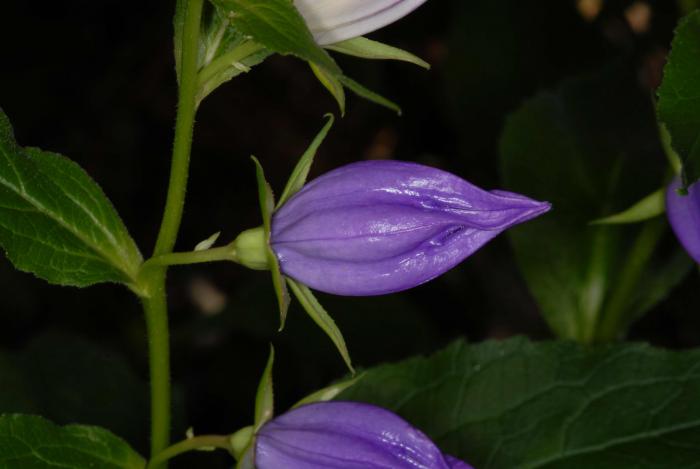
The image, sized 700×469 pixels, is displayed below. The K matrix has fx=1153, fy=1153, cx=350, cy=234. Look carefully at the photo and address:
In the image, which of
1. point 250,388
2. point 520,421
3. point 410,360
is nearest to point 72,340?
point 250,388

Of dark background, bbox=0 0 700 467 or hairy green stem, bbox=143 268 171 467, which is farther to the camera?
dark background, bbox=0 0 700 467

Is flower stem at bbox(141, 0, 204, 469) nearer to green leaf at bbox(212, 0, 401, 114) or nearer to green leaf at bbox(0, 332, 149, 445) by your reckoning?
green leaf at bbox(212, 0, 401, 114)

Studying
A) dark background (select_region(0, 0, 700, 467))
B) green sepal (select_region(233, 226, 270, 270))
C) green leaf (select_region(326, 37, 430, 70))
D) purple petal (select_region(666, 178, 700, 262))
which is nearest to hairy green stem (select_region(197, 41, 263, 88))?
green leaf (select_region(326, 37, 430, 70))

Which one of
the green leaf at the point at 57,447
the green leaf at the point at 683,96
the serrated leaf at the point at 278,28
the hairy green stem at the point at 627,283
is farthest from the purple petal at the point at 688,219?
the green leaf at the point at 57,447

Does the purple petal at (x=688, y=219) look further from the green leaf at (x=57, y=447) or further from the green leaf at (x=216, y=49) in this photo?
the green leaf at (x=57, y=447)

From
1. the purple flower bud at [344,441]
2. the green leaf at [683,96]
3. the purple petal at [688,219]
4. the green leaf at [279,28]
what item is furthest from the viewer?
the purple petal at [688,219]

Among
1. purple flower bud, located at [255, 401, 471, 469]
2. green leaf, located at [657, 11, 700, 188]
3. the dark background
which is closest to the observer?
purple flower bud, located at [255, 401, 471, 469]
